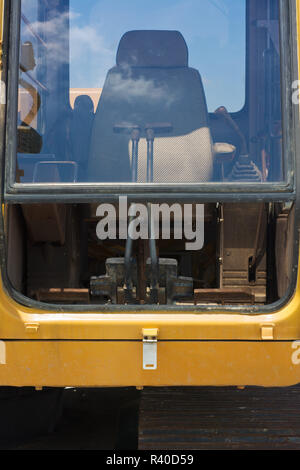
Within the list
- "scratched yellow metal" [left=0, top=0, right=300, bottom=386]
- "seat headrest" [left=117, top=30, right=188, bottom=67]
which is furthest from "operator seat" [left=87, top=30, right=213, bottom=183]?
"scratched yellow metal" [left=0, top=0, right=300, bottom=386]

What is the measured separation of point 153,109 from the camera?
2.15 metres

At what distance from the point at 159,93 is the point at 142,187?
1.39ft

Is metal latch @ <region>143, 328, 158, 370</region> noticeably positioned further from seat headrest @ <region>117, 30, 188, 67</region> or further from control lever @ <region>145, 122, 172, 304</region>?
seat headrest @ <region>117, 30, 188, 67</region>

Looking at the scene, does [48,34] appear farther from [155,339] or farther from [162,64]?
[155,339]

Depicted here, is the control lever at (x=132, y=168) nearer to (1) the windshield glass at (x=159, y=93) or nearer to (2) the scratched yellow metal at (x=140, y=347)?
(1) the windshield glass at (x=159, y=93)

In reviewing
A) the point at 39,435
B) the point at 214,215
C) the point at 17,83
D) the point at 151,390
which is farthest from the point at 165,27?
the point at 39,435

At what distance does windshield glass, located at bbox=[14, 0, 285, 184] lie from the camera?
2.12m

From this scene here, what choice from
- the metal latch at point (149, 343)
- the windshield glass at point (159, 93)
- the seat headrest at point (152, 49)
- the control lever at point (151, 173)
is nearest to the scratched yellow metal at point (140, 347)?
the metal latch at point (149, 343)

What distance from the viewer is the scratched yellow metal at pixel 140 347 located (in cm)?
203

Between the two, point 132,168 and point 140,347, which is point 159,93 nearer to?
point 132,168

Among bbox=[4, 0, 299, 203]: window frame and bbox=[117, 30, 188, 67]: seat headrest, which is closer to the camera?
bbox=[4, 0, 299, 203]: window frame

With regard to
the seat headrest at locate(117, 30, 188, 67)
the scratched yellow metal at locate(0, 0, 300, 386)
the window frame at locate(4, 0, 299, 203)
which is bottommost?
the scratched yellow metal at locate(0, 0, 300, 386)

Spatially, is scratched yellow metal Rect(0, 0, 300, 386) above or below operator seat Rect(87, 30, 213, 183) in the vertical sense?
below

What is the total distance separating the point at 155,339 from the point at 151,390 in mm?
819
